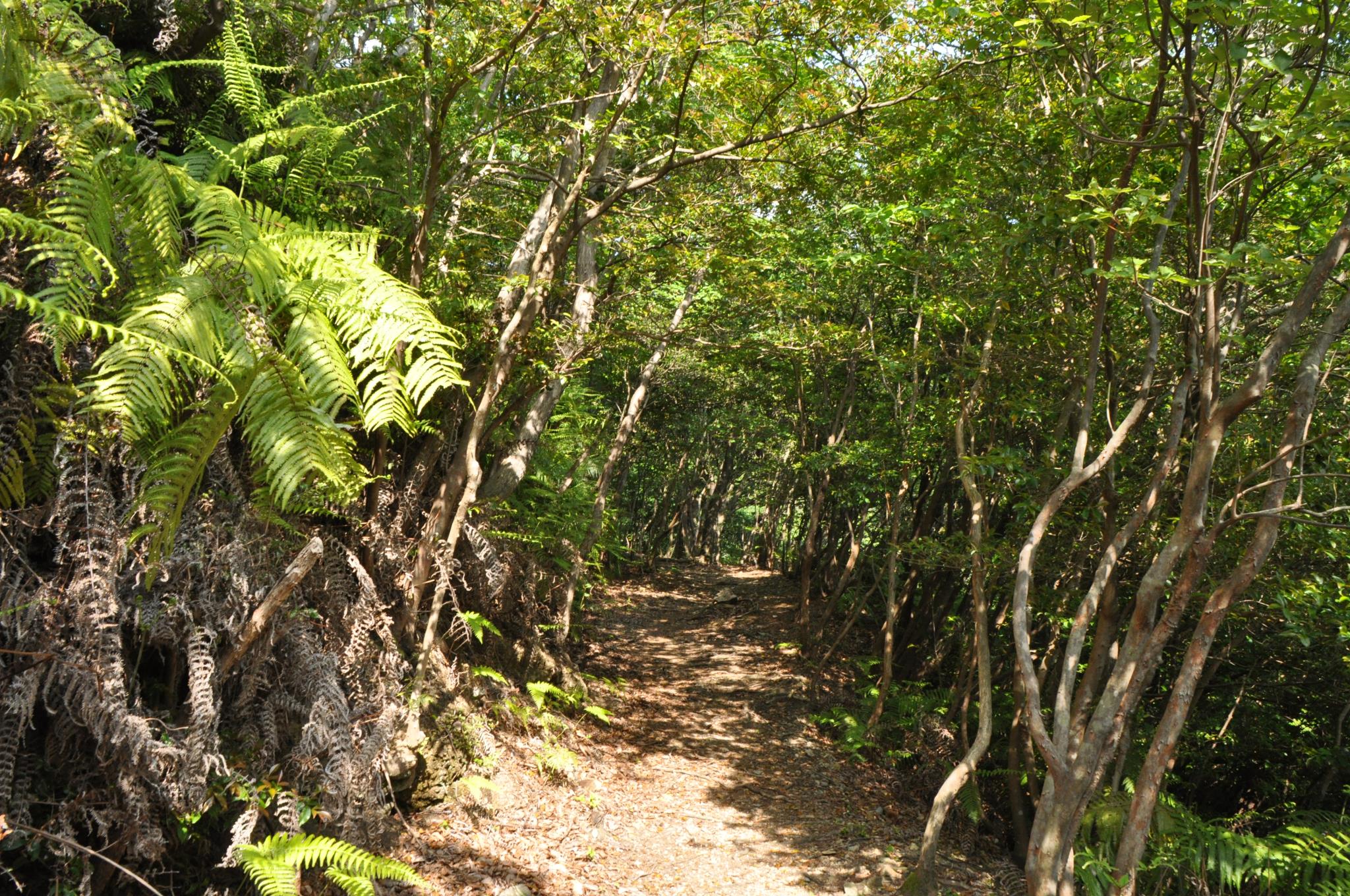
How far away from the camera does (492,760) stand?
19.6 feet

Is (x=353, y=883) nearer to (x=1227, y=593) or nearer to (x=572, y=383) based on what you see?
(x=1227, y=593)

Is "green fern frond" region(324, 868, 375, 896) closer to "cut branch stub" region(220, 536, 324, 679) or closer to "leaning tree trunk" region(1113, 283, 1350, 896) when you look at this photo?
"cut branch stub" region(220, 536, 324, 679)

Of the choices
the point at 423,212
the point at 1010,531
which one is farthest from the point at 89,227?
the point at 1010,531

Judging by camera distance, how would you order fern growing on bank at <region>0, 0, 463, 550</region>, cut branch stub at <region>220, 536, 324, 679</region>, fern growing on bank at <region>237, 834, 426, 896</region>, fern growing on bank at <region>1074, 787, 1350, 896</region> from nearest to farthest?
fern growing on bank at <region>0, 0, 463, 550</region>
fern growing on bank at <region>237, 834, 426, 896</region>
cut branch stub at <region>220, 536, 324, 679</region>
fern growing on bank at <region>1074, 787, 1350, 896</region>

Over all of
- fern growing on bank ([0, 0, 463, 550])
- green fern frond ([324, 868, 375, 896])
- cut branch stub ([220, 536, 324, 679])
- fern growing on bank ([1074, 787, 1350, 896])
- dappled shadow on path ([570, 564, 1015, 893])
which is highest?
fern growing on bank ([0, 0, 463, 550])

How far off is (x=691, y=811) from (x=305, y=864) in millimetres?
4178

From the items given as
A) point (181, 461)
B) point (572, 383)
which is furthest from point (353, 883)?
point (572, 383)

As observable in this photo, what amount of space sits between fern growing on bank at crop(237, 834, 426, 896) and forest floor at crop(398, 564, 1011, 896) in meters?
1.18

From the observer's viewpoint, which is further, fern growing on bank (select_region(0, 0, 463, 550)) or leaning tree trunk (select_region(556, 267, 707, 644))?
leaning tree trunk (select_region(556, 267, 707, 644))

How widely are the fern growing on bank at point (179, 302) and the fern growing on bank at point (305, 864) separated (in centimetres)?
125

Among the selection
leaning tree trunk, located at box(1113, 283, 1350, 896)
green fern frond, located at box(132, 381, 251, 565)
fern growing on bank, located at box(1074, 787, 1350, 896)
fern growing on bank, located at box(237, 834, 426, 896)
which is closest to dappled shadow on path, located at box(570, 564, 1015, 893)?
fern growing on bank, located at box(1074, 787, 1350, 896)

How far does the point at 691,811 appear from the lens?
23.1 feet

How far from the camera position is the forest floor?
530 centimetres

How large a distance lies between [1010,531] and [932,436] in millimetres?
2149
